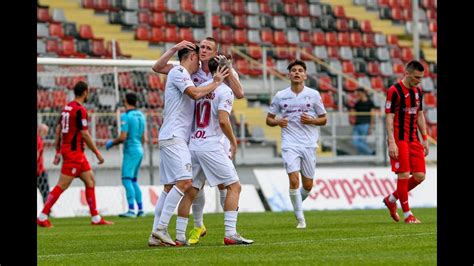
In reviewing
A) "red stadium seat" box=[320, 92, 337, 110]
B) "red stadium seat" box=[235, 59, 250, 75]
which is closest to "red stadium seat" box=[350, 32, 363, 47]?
"red stadium seat" box=[320, 92, 337, 110]

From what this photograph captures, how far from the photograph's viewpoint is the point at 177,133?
11.0 meters

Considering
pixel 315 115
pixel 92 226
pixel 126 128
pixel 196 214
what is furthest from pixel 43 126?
pixel 196 214

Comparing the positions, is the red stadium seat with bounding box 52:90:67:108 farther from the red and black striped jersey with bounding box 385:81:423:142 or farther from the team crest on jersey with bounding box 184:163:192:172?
the team crest on jersey with bounding box 184:163:192:172

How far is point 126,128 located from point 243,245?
912cm

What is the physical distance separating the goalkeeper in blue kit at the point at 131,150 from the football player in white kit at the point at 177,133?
27.5ft

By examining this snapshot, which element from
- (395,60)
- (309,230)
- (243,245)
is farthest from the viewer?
(395,60)

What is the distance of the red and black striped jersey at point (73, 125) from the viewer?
16.1 meters

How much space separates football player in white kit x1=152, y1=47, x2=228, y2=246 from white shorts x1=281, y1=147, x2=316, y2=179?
12.0ft

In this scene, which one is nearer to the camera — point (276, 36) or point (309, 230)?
point (309, 230)

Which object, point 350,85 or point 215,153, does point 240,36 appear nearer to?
point 350,85

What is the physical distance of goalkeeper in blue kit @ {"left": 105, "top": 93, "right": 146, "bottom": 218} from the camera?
19.5 metres

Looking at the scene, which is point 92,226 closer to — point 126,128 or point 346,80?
point 126,128

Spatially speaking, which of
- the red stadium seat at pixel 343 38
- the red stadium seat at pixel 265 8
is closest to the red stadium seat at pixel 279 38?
the red stadium seat at pixel 265 8

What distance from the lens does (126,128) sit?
19578mm
